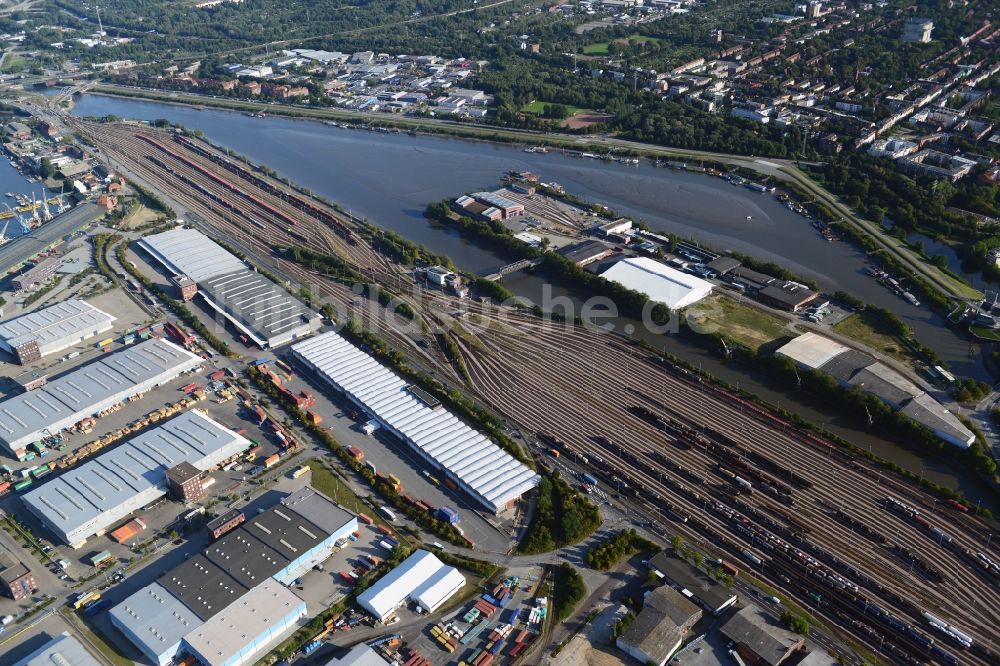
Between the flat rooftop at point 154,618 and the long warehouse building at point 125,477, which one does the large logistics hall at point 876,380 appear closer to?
the long warehouse building at point 125,477

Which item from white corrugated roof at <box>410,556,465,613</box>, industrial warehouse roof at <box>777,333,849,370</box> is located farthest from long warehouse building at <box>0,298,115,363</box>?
industrial warehouse roof at <box>777,333,849,370</box>

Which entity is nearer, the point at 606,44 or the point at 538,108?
the point at 538,108

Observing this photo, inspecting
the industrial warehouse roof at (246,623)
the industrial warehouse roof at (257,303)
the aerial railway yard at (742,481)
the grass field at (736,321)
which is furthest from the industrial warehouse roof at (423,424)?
the grass field at (736,321)

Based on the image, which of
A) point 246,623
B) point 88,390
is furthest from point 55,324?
point 246,623

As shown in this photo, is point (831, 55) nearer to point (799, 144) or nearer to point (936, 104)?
point (936, 104)

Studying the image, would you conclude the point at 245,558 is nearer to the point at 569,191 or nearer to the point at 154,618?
the point at 154,618

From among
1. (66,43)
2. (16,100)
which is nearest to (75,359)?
(16,100)
